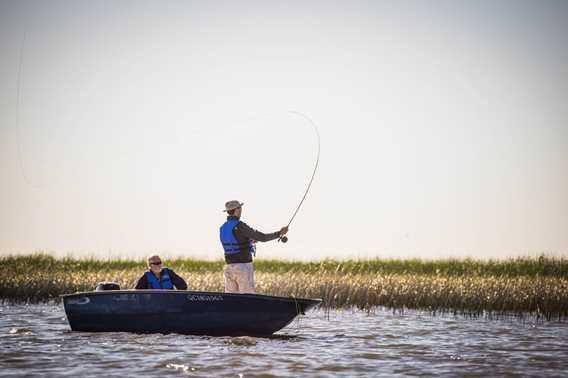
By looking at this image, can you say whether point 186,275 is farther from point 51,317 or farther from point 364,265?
point 364,265

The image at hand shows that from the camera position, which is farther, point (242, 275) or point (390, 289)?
point (390, 289)

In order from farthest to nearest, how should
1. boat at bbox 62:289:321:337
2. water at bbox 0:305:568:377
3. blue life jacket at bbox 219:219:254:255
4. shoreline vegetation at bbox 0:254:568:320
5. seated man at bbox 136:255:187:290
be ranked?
shoreline vegetation at bbox 0:254:568:320
seated man at bbox 136:255:187:290
blue life jacket at bbox 219:219:254:255
boat at bbox 62:289:321:337
water at bbox 0:305:568:377

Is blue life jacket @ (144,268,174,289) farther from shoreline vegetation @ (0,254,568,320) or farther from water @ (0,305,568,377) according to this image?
shoreline vegetation @ (0,254,568,320)

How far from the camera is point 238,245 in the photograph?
45.7 ft

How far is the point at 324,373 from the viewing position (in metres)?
11.2

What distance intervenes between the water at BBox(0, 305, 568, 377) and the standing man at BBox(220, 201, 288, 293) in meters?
1.05

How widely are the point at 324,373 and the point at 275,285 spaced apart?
10.2 m

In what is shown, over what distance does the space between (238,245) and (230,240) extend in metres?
0.17

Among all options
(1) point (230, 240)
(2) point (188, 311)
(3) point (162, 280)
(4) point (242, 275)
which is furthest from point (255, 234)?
(3) point (162, 280)

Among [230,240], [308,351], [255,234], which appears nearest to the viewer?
[308,351]

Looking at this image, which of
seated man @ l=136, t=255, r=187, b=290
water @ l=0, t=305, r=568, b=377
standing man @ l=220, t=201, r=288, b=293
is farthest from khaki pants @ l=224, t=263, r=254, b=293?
seated man @ l=136, t=255, r=187, b=290

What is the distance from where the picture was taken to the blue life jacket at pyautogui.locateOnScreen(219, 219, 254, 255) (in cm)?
1394

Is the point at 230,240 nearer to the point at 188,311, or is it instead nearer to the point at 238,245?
the point at 238,245

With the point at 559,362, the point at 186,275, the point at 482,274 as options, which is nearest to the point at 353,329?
the point at 559,362
